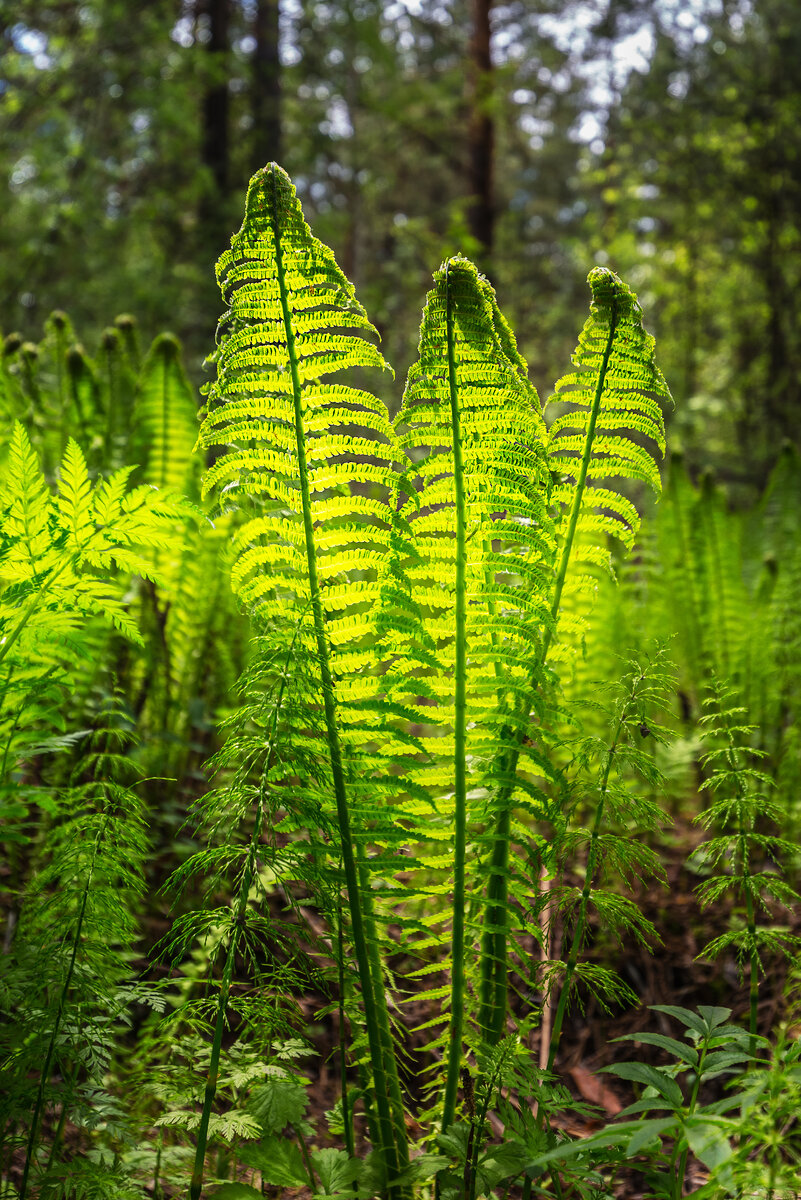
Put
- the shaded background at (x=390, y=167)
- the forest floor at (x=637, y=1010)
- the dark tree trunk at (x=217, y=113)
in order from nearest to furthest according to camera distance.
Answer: the forest floor at (x=637, y=1010)
the shaded background at (x=390, y=167)
the dark tree trunk at (x=217, y=113)

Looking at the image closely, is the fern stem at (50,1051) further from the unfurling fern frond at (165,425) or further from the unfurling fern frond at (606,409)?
the unfurling fern frond at (165,425)

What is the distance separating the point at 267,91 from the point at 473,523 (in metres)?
9.56

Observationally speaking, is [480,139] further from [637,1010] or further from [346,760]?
[346,760]

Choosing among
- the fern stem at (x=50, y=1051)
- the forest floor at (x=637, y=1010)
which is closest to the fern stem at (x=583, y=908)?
the forest floor at (x=637, y=1010)

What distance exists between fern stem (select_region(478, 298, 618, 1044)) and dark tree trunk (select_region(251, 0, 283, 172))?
8665mm

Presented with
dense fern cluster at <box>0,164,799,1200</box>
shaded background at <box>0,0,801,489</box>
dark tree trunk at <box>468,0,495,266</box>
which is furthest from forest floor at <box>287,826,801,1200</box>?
dark tree trunk at <box>468,0,495,266</box>

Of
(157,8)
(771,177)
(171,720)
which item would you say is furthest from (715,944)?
(771,177)

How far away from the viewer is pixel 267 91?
912 centimetres

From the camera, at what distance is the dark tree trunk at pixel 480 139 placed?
9375 mm

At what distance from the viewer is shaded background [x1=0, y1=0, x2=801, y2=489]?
742cm

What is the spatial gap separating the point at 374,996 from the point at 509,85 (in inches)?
544

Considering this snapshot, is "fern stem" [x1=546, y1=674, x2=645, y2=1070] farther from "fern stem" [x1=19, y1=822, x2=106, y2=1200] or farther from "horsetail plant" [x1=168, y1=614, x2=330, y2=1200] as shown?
"fern stem" [x1=19, y1=822, x2=106, y2=1200]

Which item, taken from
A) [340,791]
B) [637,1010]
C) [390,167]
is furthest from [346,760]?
[390,167]

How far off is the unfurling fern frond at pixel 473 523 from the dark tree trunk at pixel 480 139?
8.75m
